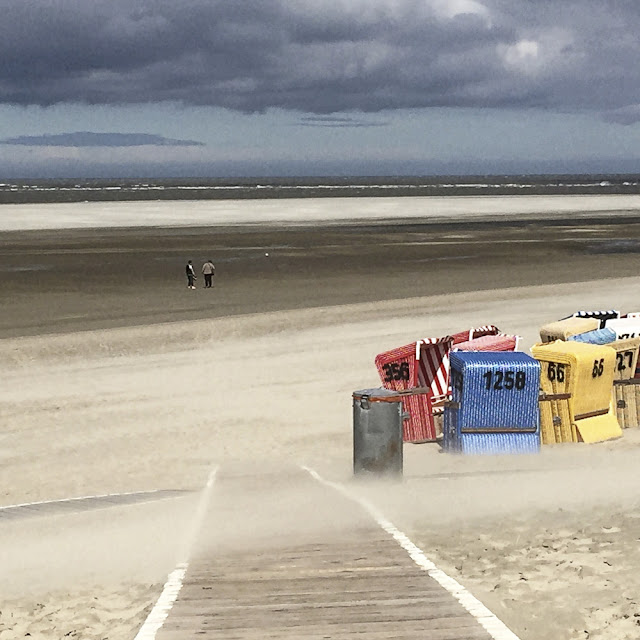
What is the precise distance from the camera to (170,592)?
8.00m

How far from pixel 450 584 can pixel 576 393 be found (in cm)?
700

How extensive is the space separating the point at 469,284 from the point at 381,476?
28611 millimetres

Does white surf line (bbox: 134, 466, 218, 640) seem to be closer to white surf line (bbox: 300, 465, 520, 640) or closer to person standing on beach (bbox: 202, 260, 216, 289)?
white surf line (bbox: 300, 465, 520, 640)

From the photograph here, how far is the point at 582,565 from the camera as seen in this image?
28.9ft

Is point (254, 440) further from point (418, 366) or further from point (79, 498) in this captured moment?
point (79, 498)

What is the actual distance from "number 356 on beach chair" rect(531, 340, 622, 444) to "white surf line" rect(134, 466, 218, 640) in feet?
18.6

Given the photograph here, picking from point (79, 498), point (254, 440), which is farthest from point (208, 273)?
point (79, 498)

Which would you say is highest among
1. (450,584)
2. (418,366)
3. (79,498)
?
(418,366)

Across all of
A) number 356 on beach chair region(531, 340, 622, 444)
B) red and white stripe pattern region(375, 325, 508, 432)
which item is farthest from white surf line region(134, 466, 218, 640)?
red and white stripe pattern region(375, 325, 508, 432)

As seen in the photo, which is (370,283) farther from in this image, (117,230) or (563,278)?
(117,230)

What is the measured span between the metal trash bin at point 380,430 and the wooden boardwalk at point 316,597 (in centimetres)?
263

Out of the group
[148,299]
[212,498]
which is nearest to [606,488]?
[212,498]

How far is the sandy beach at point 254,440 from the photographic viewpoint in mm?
8594

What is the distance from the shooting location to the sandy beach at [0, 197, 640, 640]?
8.59 meters
